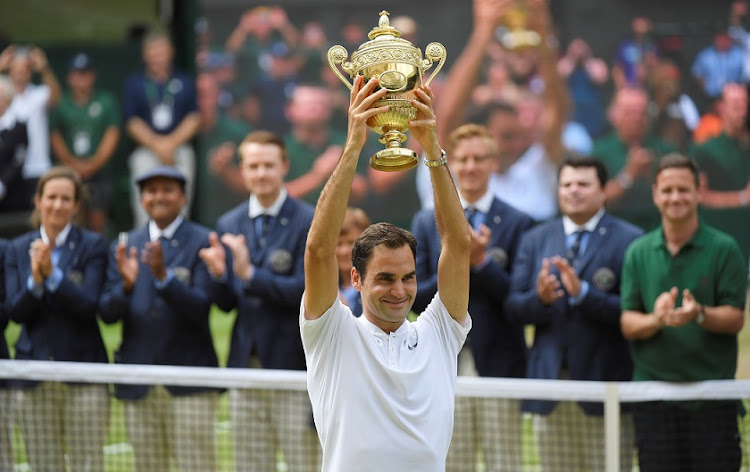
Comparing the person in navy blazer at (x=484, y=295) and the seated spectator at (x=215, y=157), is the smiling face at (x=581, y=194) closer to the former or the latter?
the person in navy blazer at (x=484, y=295)

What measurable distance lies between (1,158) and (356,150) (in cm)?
994

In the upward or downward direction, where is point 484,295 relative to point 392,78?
downward

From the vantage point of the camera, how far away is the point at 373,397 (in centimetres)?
474

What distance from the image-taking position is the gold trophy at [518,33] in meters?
13.5

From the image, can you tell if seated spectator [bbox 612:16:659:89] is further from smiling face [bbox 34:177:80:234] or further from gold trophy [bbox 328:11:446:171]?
gold trophy [bbox 328:11:446:171]

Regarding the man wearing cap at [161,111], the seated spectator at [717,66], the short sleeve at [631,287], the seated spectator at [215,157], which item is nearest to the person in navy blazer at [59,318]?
the short sleeve at [631,287]

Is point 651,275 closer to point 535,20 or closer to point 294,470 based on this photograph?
point 294,470

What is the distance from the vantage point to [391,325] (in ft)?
16.1

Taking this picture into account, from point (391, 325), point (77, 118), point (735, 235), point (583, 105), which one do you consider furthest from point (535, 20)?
point (391, 325)

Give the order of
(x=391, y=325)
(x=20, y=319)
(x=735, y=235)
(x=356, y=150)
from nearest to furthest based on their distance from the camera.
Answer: (x=356, y=150)
(x=391, y=325)
(x=20, y=319)
(x=735, y=235)

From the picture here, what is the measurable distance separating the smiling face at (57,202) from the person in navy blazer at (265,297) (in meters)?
1.03

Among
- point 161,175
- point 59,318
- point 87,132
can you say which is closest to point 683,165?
point 161,175

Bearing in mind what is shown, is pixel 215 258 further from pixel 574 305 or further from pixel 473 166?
pixel 574 305

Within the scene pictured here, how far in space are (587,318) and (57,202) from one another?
11.9ft
